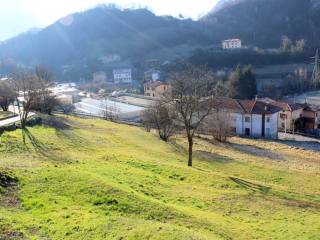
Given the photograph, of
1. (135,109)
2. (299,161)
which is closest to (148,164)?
(299,161)

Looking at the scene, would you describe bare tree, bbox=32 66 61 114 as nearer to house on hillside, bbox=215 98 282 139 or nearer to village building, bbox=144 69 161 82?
house on hillside, bbox=215 98 282 139

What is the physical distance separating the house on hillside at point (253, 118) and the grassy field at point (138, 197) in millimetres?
23382

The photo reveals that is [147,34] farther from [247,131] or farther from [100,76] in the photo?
[247,131]

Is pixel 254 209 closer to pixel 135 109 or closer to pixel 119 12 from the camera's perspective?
pixel 135 109

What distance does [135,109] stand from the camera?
64.9 metres

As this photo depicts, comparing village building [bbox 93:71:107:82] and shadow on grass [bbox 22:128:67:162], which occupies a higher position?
village building [bbox 93:71:107:82]

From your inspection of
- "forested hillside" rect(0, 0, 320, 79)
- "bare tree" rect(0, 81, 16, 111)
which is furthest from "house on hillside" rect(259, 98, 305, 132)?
"forested hillside" rect(0, 0, 320, 79)

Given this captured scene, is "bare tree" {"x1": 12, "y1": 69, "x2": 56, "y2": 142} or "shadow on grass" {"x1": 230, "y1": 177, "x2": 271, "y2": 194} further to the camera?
"bare tree" {"x1": 12, "y1": 69, "x2": 56, "y2": 142}

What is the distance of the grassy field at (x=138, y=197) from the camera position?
11.5 metres

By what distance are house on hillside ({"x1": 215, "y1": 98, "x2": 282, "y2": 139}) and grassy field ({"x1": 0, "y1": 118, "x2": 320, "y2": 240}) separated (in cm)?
2338

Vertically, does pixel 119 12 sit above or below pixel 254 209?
above

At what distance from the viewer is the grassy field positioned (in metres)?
11.5

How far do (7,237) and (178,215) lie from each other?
5.44 meters

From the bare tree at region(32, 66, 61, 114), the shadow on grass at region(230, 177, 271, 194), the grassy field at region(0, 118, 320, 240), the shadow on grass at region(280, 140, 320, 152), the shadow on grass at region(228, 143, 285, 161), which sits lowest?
the shadow on grass at region(280, 140, 320, 152)
